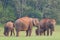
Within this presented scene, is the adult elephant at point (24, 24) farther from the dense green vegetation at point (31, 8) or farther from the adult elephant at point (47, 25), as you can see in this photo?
the dense green vegetation at point (31, 8)

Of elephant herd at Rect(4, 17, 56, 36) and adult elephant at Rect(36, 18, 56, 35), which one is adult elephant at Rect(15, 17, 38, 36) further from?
adult elephant at Rect(36, 18, 56, 35)

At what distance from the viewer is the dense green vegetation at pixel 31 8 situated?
46672 mm

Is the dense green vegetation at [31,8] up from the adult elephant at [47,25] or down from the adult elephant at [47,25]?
up

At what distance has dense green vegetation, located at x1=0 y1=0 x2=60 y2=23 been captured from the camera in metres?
46.7

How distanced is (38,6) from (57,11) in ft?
10.9

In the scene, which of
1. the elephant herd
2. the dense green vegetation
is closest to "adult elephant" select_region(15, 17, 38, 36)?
the elephant herd

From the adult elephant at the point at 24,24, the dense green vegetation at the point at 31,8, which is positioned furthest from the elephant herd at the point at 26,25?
the dense green vegetation at the point at 31,8

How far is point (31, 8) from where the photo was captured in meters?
49.2

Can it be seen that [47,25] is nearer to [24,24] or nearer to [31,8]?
[24,24]

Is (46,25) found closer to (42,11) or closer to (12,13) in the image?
(12,13)

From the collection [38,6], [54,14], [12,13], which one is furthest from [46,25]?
[38,6]

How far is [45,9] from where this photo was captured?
162ft

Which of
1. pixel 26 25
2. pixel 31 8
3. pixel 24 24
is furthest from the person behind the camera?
pixel 31 8

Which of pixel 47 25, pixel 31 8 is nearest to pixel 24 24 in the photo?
pixel 47 25
